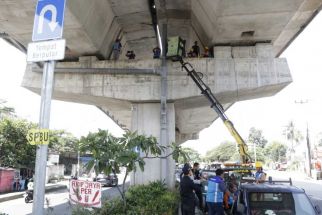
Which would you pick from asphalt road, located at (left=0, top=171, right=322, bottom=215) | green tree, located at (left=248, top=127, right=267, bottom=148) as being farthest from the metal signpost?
green tree, located at (left=248, top=127, right=267, bottom=148)

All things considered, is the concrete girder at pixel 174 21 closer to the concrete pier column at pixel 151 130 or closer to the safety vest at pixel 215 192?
the concrete pier column at pixel 151 130

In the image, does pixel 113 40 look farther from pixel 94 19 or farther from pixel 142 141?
pixel 142 141

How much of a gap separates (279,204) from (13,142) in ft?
84.1

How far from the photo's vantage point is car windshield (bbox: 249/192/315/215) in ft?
23.0

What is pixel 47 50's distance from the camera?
481 centimetres

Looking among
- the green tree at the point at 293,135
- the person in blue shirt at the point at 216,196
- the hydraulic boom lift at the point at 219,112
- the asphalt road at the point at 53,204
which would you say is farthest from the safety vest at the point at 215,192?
the green tree at the point at 293,135

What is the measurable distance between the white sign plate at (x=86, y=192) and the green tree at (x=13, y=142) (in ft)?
78.4

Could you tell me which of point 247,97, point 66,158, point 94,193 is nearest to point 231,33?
point 247,97

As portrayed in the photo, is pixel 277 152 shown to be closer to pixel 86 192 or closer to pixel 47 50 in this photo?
pixel 86 192

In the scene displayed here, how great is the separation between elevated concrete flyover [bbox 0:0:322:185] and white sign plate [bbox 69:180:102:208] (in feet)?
24.4

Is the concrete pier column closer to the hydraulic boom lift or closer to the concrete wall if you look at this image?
the hydraulic boom lift

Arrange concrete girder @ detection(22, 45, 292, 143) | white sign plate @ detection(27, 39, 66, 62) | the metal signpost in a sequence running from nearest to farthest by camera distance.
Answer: the metal signpost, white sign plate @ detection(27, 39, 66, 62), concrete girder @ detection(22, 45, 292, 143)

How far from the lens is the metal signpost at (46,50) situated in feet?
14.9

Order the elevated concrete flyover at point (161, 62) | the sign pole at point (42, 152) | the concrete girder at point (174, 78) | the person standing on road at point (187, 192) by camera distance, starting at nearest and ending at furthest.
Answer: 1. the sign pole at point (42, 152)
2. the person standing on road at point (187, 192)
3. the elevated concrete flyover at point (161, 62)
4. the concrete girder at point (174, 78)
